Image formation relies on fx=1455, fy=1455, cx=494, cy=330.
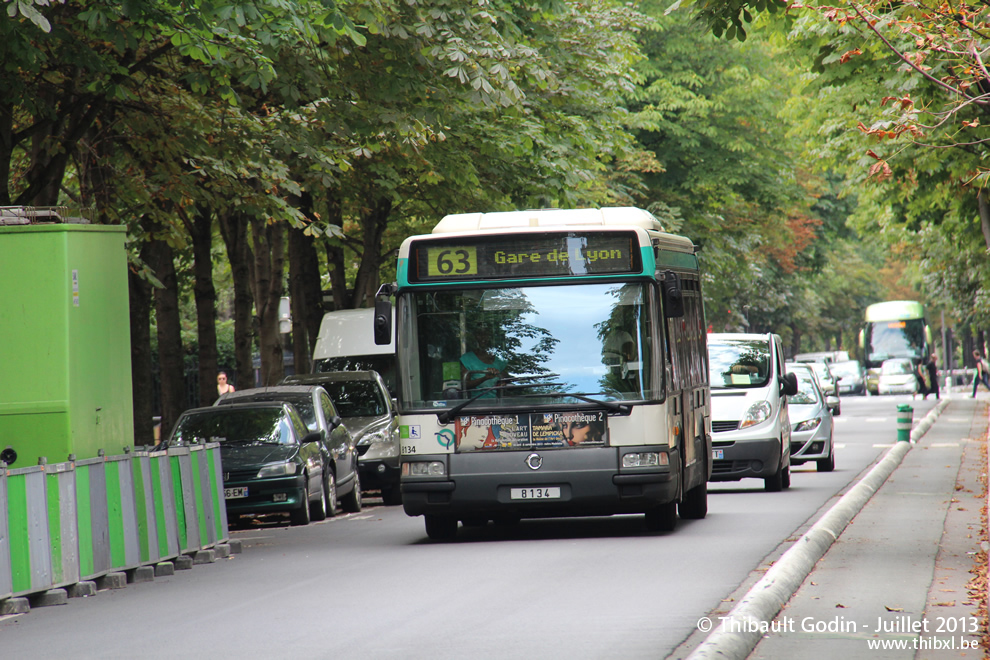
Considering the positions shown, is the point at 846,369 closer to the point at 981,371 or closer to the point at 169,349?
the point at 981,371

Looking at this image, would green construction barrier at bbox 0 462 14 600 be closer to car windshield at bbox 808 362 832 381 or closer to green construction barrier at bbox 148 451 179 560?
green construction barrier at bbox 148 451 179 560

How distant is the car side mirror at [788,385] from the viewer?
19.5 metres

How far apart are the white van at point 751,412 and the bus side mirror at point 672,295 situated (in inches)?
204

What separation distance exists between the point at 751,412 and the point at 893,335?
56.0 metres

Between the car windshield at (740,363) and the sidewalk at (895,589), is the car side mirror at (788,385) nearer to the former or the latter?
the car windshield at (740,363)

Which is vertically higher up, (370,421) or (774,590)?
(370,421)

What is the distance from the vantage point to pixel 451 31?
620 inches

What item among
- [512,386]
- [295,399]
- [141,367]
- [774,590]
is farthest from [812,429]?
[774,590]

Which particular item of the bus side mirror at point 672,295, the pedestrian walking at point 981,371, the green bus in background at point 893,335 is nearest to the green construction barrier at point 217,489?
the bus side mirror at point 672,295

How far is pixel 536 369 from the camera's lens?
43.3ft

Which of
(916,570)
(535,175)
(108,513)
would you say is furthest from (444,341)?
(535,175)

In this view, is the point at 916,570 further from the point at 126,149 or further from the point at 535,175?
the point at 535,175

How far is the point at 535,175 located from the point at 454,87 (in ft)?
27.8

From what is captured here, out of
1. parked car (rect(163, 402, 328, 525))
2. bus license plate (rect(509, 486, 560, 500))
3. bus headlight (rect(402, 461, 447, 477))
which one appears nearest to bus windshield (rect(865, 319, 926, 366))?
parked car (rect(163, 402, 328, 525))
